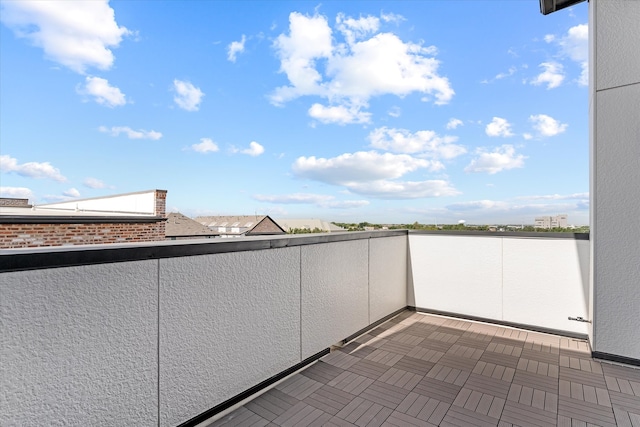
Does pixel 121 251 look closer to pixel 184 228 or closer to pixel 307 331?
pixel 307 331

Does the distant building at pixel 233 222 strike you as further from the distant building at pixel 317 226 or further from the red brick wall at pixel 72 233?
the distant building at pixel 317 226

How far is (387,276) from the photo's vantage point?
393 cm

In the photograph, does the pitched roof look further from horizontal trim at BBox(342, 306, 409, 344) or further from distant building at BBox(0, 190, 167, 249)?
horizontal trim at BBox(342, 306, 409, 344)

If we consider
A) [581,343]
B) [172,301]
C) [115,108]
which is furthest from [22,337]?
[115,108]

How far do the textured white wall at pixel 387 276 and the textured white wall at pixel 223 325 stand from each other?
1.30m

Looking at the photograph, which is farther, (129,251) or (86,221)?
(86,221)

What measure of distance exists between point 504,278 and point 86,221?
9.00m

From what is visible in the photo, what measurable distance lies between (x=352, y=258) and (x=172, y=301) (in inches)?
74.7

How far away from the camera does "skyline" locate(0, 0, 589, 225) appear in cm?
652

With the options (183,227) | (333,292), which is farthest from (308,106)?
(333,292)

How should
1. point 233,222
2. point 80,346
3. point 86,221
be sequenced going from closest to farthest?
point 80,346 → point 86,221 → point 233,222

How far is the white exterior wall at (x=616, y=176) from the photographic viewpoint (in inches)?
107

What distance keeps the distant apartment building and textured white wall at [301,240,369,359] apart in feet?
6.81

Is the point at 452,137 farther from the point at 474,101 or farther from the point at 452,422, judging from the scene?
the point at 452,422
